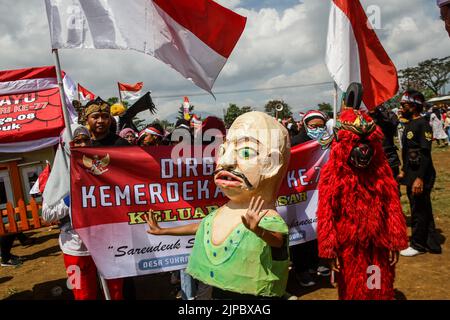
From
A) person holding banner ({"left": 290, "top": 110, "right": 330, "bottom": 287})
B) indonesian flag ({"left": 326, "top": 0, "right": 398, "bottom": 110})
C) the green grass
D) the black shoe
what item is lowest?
the green grass

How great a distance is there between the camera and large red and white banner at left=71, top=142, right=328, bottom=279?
287 centimetres

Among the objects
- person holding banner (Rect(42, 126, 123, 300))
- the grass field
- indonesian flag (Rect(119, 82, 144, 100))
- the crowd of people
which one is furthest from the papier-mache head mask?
indonesian flag (Rect(119, 82, 144, 100))

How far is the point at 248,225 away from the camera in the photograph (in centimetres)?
188

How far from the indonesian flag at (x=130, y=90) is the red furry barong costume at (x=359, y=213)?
11521 millimetres

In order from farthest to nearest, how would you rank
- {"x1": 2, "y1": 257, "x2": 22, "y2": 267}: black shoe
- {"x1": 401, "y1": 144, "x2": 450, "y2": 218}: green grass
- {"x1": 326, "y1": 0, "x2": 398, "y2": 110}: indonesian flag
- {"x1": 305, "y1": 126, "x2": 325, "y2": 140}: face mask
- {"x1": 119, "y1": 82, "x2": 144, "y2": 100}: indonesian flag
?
{"x1": 119, "y1": 82, "x2": 144, "y2": 100}: indonesian flag
{"x1": 401, "y1": 144, "x2": 450, "y2": 218}: green grass
{"x1": 2, "y1": 257, "x2": 22, "y2": 267}: black shoe
{"x1": 305, "y1": 126, "x2": 325, "y2": 140}: face mask
{"x1": 326, "y1": 0, "x2": 398, "y2": 110}: indonesian flag

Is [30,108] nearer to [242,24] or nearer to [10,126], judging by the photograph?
[10,126]

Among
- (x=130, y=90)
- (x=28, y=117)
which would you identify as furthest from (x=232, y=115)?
(x=28, y=117)

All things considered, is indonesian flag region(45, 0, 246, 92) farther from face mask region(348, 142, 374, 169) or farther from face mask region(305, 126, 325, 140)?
face mask region(305, 126, 325, 140)

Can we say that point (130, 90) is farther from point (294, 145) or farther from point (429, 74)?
point (429, 74)

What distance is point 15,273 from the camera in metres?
5.39

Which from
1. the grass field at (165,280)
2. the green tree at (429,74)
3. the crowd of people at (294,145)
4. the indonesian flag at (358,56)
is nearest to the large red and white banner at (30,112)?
the grass field at (165,280)

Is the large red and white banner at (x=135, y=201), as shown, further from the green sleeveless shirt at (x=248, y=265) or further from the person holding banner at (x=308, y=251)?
the person holding banner at (x=308, y=251)

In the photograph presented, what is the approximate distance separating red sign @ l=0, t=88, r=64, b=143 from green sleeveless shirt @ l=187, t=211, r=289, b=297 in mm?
5564

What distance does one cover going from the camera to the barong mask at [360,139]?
8.58 feet
